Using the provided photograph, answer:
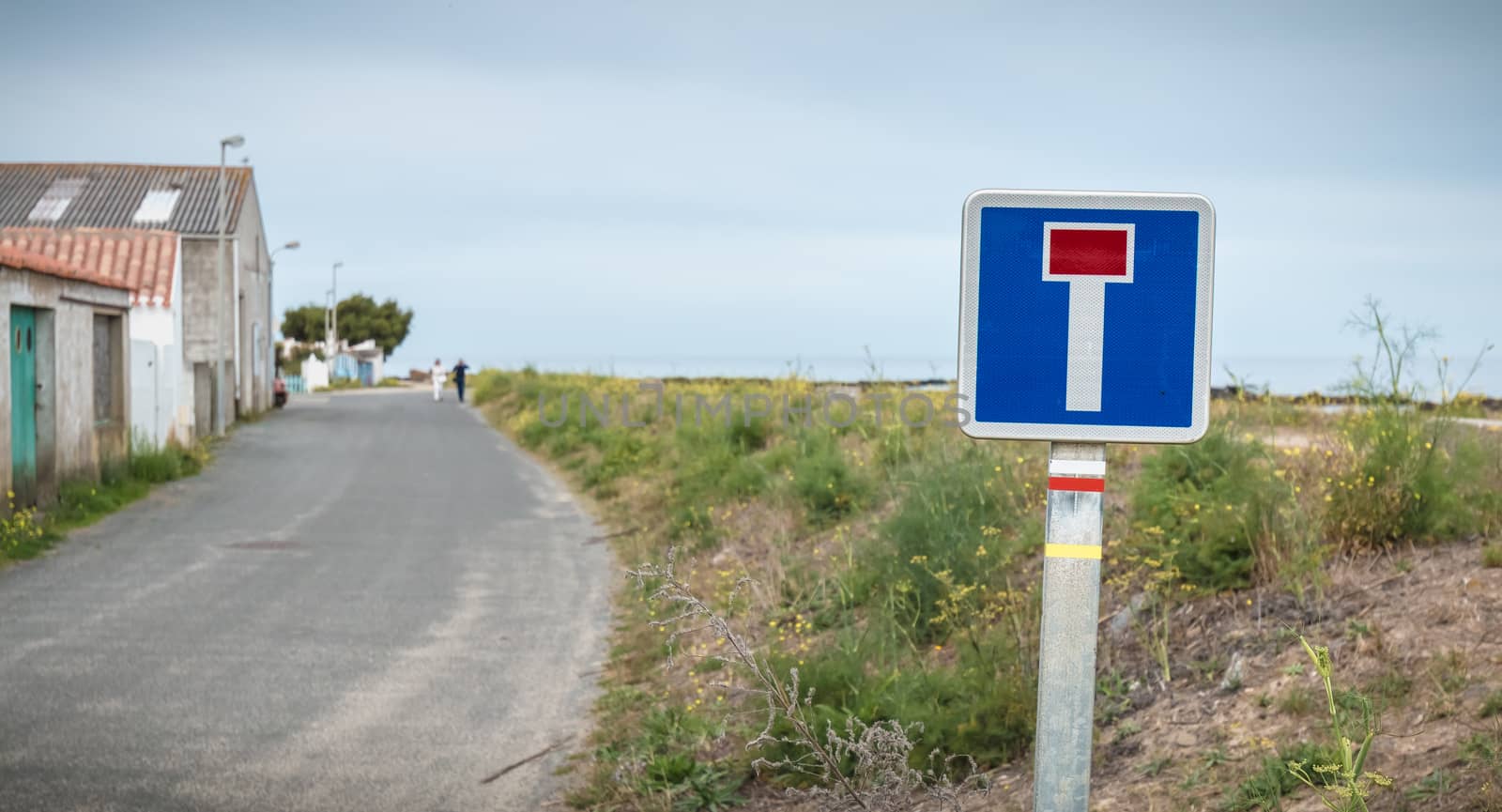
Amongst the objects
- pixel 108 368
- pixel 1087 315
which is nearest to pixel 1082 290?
pixel 1087 315

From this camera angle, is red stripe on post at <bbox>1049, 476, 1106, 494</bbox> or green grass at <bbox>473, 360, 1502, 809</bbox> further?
green grass at <bbox>473, 360, 1502, 809</bbox>

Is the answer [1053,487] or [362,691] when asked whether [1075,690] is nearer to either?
[1053,487]

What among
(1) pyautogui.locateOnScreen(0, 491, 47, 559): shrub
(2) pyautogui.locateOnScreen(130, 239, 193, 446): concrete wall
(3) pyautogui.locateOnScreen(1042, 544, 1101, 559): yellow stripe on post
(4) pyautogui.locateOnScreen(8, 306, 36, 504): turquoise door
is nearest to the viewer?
(3) pyautogui.locateOnScreen(1042, 544, 1101, 559): yellow stripe on post

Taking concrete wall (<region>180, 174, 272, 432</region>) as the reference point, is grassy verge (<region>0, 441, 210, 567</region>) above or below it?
below

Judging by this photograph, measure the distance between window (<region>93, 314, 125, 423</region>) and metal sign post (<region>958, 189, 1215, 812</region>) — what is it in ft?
63.5

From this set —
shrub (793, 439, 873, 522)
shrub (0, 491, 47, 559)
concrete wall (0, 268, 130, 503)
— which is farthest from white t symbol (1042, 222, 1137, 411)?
concrete wall (0, 268, 130, 503)

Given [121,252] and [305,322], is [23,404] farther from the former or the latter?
[305,322]

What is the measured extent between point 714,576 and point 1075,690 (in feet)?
27.3

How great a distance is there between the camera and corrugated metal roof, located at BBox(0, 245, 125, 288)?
563 inches

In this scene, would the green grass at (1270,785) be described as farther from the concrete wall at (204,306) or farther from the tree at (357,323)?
the tree at (357,323)

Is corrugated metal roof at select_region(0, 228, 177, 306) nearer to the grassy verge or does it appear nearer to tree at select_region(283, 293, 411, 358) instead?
the grassy verge

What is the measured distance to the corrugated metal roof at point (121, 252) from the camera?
2456cm

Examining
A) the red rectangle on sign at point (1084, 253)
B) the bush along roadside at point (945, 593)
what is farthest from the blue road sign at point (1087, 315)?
the bush along roadside at point (945, 593)

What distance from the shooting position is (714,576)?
11.2 m
